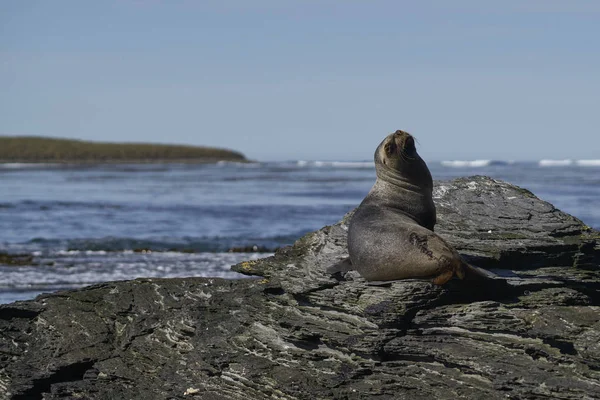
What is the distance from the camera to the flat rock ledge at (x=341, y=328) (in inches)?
288

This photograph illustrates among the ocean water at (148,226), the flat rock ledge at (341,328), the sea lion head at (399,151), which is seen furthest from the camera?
the ocean water at (148,226)

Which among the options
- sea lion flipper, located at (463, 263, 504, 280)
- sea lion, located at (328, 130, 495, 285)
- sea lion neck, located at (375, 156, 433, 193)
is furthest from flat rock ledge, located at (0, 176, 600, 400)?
sea lion neck, located at (375, 156, 433, 193)

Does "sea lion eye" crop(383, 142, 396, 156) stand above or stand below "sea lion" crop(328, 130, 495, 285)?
above

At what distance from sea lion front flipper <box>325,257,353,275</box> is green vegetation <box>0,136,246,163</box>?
99233 mm

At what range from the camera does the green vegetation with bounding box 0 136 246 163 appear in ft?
350

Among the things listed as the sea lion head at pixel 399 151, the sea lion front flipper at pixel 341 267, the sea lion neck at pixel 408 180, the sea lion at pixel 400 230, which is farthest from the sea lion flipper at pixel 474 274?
the sea lion head at pixel 399 151

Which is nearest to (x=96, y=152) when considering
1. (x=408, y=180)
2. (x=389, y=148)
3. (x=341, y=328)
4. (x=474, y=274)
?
(x=389, y=148)

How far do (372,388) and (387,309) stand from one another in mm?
724

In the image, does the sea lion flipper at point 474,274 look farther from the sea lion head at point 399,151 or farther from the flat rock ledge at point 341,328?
the sea lion head at point 399,151

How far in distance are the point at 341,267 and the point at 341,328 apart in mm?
870

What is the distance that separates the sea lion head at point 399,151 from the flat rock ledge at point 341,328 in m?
0.85

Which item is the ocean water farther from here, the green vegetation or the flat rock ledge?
the green vegetation

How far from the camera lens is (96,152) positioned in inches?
4478

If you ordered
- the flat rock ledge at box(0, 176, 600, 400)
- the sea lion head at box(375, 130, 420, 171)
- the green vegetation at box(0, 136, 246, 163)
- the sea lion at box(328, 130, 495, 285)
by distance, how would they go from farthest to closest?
the green vegetation at box(0, 136, 246, 163) < the sea lion head at box(375, 130, 420, 171) < the sea lion at box(328, 130, 495, 285) < the flat rock ledge at box(0, 176, 600, 400)
